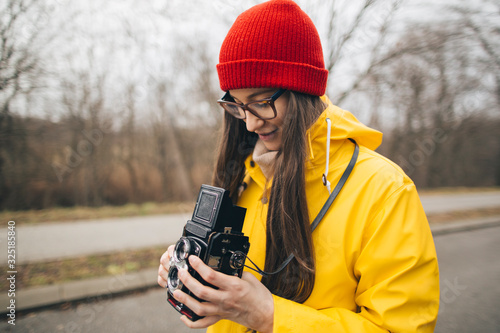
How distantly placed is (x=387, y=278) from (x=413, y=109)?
22.0ft

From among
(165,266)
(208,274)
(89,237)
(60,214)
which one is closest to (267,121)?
(208,274)

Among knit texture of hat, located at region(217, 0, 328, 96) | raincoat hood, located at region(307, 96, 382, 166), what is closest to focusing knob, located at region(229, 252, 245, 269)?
→ raincoat hood, located at region(307, 96, 382, 166)

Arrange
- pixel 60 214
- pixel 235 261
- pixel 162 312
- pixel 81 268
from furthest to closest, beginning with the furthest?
1. pixel 60 214
2. pixel 81 268
3. pixel 162 312
4. pixel 235 261

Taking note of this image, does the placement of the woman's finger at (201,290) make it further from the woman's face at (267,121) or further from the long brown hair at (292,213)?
the woman's face at (267,121)

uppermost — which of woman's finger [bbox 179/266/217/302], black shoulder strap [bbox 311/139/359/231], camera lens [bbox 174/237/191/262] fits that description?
black shoulder strap [bbox 311/139/359/231]

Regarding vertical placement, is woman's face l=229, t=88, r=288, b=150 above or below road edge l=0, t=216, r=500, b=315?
above

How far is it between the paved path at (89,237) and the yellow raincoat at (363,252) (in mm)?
4552

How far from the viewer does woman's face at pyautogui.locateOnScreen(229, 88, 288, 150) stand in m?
1.23

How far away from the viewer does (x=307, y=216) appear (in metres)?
1.10

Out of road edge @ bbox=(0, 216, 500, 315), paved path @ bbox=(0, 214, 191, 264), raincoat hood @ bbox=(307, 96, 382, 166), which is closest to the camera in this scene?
raincoat hood @ bbox=(307, 96, 382, 166)

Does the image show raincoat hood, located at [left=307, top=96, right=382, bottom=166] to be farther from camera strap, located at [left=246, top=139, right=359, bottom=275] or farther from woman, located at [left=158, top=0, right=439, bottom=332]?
camera strap, located at [left=246, top=139, right=359, bottom=275]

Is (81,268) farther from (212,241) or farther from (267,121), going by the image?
(267,121)

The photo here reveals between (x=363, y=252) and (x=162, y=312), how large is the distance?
3.32m

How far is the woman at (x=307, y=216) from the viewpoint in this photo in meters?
0.94
